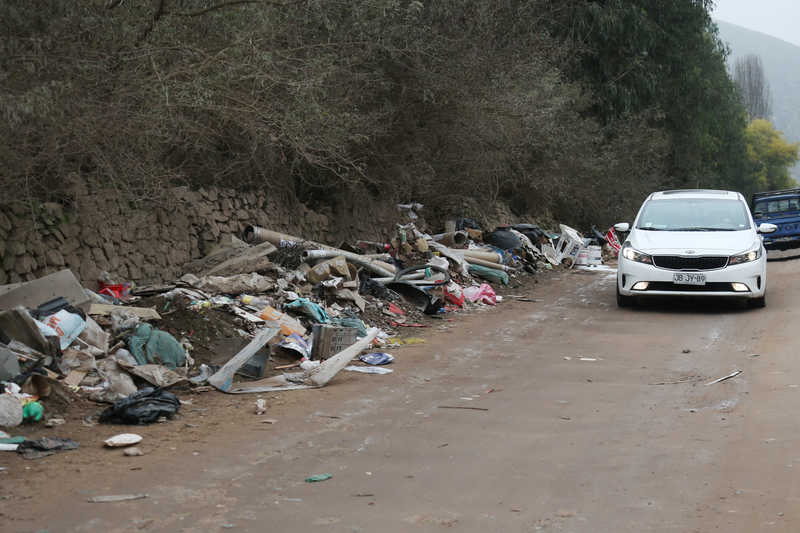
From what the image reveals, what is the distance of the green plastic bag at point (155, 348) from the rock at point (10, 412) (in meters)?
1.91

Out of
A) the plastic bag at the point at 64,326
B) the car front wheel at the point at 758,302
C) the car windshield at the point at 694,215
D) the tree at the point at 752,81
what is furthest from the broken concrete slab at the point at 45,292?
the tree at the point at 752,81

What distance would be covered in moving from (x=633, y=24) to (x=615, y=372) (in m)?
25.0

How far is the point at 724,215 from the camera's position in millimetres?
14219

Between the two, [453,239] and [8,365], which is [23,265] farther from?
[453,239]

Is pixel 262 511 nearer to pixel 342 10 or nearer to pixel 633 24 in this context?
pixel 342 10

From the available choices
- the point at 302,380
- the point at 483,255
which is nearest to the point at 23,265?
the point at 302,380

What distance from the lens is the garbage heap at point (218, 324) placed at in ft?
24.8

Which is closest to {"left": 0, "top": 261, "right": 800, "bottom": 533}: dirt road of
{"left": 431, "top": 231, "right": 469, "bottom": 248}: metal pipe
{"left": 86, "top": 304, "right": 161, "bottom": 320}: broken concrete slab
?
{"left": 86, "top": 304, "right": 161, "bottom": 320}: broken concrete slab

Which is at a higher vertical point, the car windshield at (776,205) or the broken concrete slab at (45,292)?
the broken concrete slab at (45,292)

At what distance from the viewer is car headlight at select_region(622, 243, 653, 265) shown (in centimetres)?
1312

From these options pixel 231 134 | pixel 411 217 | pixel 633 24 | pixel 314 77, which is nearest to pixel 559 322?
pixel 314 77

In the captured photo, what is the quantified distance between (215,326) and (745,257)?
801cm

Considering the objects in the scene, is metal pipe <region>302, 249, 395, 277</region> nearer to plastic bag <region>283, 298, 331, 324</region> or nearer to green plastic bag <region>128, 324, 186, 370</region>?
plastic bag <region>283, 298, 331, 324</region>

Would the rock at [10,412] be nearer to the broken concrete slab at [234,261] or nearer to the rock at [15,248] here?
the rock at [15,248]
